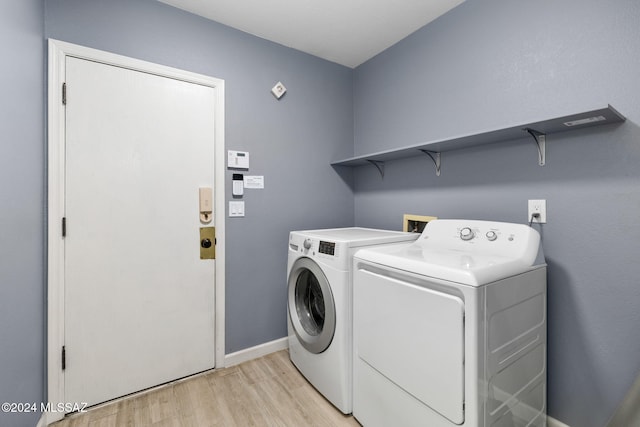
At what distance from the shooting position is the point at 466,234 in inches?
58.9

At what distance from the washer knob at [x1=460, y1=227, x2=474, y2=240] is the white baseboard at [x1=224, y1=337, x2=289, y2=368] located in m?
1.56

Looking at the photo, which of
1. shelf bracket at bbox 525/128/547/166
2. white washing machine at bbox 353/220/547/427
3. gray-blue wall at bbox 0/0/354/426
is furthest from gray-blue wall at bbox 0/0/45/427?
shelf bracket at bbox 525/128/547/166

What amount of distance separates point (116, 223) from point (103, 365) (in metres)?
0.82

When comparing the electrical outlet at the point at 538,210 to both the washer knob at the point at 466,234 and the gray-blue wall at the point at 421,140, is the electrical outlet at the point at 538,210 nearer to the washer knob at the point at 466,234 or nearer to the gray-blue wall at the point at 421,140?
the gray-blue wall at the point at 421,140

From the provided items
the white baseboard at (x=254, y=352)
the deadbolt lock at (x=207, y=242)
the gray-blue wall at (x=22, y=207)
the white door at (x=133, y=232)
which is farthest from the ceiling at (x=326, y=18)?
the white baseboard at (x=254, y=352)

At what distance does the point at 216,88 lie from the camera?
6.31ft

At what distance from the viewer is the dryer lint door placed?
0.99m

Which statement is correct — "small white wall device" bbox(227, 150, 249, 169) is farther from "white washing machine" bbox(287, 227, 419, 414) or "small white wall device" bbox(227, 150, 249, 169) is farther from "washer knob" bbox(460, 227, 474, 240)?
"washer knob" bbox(460, 227, 474, 240)

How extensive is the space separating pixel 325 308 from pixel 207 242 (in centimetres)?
92

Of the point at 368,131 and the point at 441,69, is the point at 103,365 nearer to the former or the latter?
the point at 368,131

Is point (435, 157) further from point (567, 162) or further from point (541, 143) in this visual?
point (567, 162)

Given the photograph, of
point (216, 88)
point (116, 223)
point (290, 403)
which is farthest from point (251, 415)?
point (216, 88)

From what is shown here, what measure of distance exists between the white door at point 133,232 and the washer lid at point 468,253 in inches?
47.6

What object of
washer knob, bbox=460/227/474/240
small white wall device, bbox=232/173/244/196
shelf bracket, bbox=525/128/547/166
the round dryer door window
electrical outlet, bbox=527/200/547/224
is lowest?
the round dryer door window
